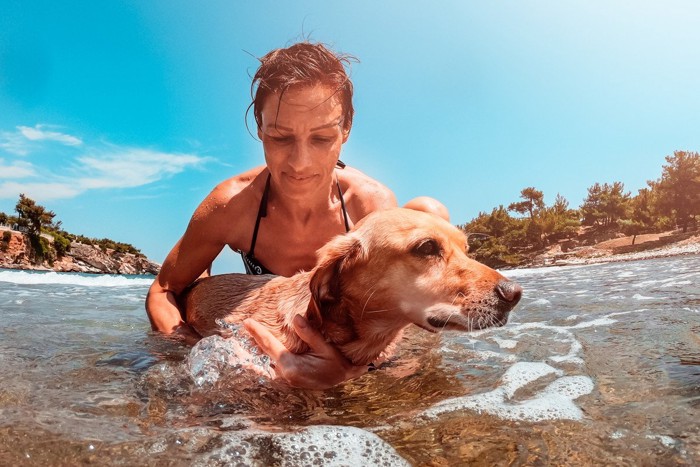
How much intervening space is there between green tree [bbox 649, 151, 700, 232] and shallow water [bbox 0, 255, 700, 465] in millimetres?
38508

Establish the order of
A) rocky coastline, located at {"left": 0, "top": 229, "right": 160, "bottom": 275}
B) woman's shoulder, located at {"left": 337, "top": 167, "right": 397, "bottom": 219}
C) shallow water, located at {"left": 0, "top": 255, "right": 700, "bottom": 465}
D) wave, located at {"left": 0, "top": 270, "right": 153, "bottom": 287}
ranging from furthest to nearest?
rocky coastline, located at {"left": 0, "top": 229, "right": 160, "bottom": 275}, wave, located at {"left": 0, "top": 270, "right": 153, "bottom": 287}, woman's shoulder, located at {"left": 337, "top": 167, "right": 397, "bottom": 219}, shallow water, located at {"left": 0, "top": 255, "right": 700, "bottom": 465}

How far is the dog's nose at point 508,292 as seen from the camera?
2.94 metres

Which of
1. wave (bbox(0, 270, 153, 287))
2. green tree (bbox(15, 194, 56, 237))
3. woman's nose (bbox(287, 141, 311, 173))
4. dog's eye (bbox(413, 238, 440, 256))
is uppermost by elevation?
green tree (bbox(15, 194, 56, 237))

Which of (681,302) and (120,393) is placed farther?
(681,302)

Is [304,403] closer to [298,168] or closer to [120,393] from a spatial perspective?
[120,393]

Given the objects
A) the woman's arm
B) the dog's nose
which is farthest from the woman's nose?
the dog's nose

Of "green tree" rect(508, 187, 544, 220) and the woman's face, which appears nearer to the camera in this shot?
the woman's face

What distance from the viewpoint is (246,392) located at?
3.03 meters

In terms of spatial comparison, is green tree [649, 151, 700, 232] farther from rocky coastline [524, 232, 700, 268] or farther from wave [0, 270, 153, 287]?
wave [0, 270, 153, 287]

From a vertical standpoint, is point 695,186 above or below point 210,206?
above

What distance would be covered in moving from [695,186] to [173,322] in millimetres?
42461

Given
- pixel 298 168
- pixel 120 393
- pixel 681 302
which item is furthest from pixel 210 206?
pixel 681 302

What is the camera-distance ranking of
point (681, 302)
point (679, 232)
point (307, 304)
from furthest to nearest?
point (679, 232)
point (681, 302)
point (307, 304)

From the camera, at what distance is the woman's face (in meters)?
4.26
